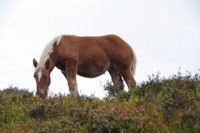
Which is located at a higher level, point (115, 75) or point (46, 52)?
point (46, 52)

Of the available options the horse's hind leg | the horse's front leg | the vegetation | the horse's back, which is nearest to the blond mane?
the horse's front leg

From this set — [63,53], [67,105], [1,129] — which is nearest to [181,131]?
[67,105]

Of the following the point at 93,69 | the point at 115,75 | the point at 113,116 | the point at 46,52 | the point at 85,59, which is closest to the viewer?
the point at 113,116

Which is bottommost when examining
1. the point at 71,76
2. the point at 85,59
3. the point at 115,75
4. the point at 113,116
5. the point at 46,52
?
the point at 113,116

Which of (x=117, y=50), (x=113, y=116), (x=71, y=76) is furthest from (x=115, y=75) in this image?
(x=113, y=116)

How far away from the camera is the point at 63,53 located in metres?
10.0

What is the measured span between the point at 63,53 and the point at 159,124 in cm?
612

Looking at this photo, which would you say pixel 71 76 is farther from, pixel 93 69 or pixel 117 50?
pixel 117 50

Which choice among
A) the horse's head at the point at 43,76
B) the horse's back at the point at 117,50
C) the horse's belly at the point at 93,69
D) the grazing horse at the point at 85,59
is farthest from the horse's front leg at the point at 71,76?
the horse's back at the point at 117,50

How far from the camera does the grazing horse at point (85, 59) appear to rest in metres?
9.85

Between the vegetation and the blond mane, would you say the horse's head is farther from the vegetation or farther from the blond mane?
the vegetation

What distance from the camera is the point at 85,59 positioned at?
10461 millimetres

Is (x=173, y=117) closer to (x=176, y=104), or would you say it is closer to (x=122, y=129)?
(x=176, y=104)

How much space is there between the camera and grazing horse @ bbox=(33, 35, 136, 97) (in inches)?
388
